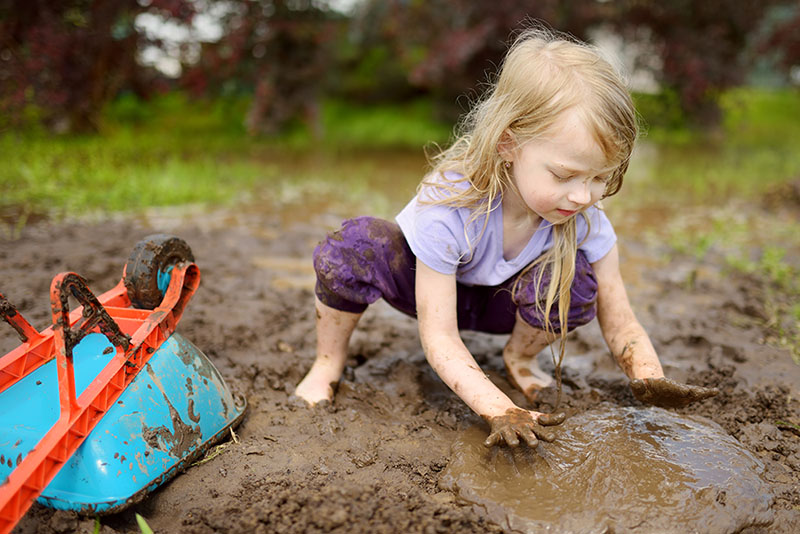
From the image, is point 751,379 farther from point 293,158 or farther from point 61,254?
point 293,158

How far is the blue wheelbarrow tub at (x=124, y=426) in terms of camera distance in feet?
4.58

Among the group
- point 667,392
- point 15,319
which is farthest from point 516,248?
point 15,319

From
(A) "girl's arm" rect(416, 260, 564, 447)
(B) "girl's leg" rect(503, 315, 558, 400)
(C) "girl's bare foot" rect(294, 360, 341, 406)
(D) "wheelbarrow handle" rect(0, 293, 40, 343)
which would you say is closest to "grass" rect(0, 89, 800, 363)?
(B) "girl's leg" rect(503, 315, 558, 400)

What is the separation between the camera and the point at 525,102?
1.67 m

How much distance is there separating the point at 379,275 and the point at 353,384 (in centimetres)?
42

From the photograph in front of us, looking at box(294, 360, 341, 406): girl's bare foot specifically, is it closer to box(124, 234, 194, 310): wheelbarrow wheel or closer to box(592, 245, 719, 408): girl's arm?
box(124, 234, 194, 310): wheelbarrow wheel

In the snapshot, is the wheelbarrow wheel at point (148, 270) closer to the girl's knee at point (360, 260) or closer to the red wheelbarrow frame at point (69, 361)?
the red wheelbarrow frame at point (69, 361)

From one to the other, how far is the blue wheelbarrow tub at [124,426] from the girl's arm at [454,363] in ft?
2.01

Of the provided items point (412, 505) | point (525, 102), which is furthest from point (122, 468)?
point (525, 102)

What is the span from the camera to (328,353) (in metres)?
2.08

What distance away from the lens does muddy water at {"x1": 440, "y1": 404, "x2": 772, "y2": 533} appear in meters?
1.47

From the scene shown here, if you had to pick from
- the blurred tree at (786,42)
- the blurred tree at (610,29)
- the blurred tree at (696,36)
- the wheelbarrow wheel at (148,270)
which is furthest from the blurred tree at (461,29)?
the wheelbarrow wheel at (148,270)

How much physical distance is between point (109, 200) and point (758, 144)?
327 inches

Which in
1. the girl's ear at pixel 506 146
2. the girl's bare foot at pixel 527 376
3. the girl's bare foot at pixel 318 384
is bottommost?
the girl's bare foot at pixel 318 384
